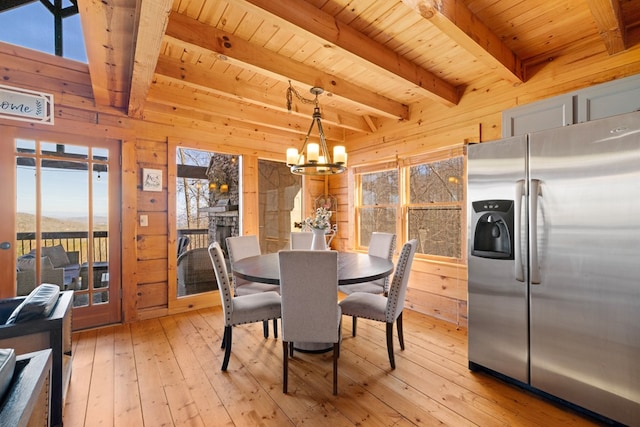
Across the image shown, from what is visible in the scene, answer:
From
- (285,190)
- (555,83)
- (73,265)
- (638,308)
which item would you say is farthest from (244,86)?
(638,308)

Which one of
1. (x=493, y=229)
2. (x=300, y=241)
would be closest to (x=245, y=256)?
(x=300, y=241)

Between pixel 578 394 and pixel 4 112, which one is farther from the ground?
pixel 4 112

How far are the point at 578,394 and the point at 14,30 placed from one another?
17.1 feet

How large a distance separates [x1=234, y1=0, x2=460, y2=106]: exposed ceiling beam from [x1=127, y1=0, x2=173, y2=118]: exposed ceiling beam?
41cm

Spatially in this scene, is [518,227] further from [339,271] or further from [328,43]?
[328,43]

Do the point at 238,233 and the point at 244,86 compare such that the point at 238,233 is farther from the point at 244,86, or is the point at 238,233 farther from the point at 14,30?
the point at 14,30

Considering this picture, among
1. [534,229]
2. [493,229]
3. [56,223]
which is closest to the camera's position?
[534,229]

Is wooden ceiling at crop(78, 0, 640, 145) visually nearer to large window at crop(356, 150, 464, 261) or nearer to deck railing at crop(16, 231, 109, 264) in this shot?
large window at crop(356, 150, 464, 261)

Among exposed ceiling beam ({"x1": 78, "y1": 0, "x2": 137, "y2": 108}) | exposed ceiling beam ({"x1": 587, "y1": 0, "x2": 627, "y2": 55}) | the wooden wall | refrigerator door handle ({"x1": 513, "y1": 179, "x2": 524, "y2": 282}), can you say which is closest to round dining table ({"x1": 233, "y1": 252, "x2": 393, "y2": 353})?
refrigerator door handle ({"x1": 513, "y1": 179, "x2": 524, "y2": 282})

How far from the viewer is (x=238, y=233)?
4223mm

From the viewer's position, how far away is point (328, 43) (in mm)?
2082

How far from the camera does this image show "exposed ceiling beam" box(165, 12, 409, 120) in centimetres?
205

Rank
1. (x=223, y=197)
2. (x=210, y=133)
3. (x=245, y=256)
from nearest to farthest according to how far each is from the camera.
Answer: (x=245, y=256), (x=210, y=133), (x=223, y=197)

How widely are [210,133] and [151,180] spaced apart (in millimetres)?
958
